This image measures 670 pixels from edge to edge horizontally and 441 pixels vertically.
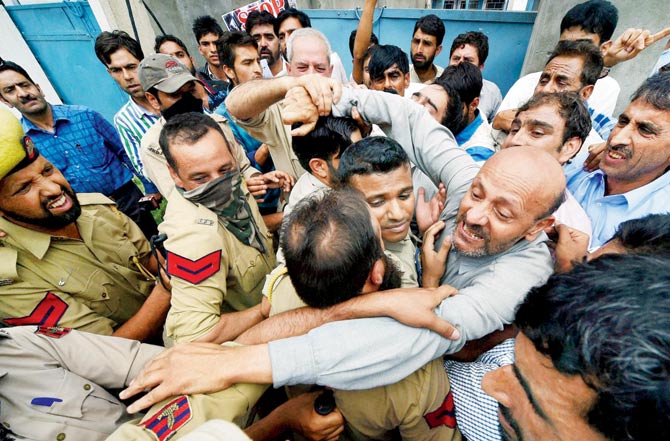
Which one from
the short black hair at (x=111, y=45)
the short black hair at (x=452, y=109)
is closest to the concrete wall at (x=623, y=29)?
the short black hair at (x=452, y=109)

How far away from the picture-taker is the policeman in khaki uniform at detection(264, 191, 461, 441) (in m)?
1.25

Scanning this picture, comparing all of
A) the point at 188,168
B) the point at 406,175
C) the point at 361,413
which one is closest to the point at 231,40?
the point at 188,168

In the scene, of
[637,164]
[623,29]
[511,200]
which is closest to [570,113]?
[637,164]

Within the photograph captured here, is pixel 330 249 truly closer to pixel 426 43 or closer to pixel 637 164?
pixel 637 164

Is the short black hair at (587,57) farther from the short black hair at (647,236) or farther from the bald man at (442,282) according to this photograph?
the short black hair at (647,236)

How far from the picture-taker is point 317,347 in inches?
48.3

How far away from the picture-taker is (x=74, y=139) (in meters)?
3.76

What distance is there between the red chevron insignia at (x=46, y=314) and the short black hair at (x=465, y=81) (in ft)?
12.5

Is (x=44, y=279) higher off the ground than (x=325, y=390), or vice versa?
(x=44, y=279)

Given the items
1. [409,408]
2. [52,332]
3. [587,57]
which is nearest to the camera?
[409,408]

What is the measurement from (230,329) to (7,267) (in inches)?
52.8

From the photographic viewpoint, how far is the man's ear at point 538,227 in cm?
167

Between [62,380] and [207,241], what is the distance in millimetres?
915

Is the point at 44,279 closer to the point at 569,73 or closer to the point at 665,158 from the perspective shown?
the point at 665,158
